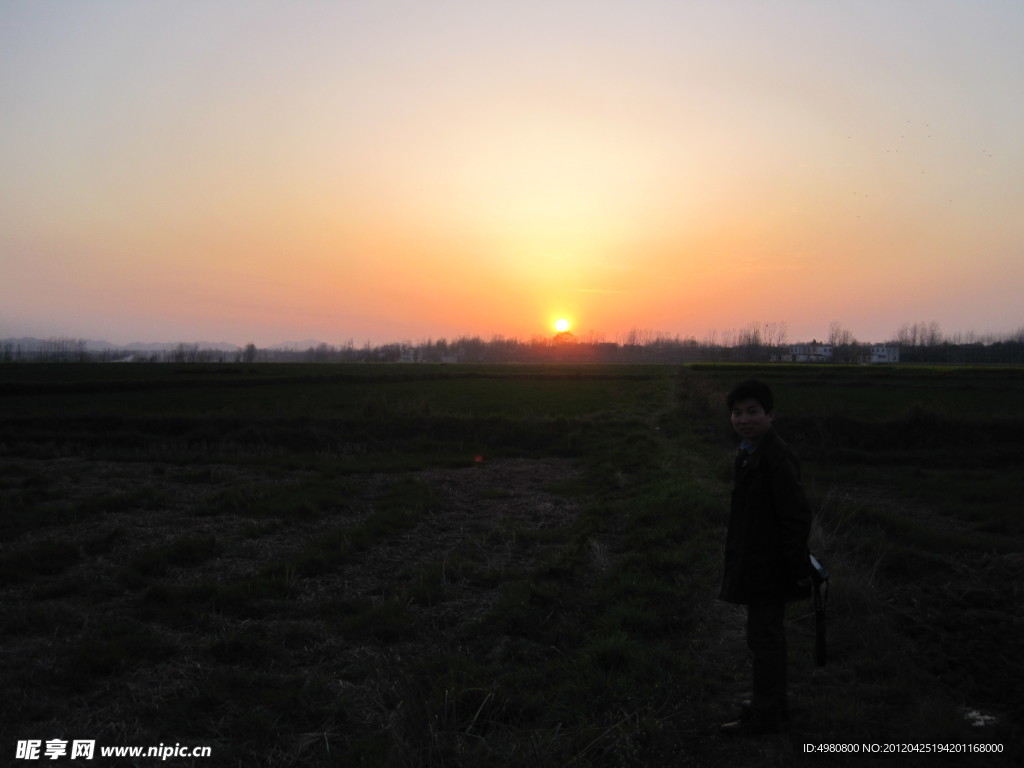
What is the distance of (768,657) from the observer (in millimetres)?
3691

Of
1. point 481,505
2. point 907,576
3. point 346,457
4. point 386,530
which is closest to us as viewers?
point 907,576

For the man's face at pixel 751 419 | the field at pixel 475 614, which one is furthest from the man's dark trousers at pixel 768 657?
the man's face at pixel 751 419

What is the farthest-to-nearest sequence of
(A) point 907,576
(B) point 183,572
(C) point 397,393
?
(C) point 397,393 < (B) point 183,572 < (A) point 907,576

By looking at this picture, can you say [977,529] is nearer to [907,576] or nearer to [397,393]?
[907,576]

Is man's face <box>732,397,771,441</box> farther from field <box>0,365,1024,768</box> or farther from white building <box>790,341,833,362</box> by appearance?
white building <box>790,341,833,362</box>

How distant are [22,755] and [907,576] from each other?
8.04 m

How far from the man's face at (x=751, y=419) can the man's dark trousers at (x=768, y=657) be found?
96 cm

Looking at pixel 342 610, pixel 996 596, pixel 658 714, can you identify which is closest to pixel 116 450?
pixel 342 610

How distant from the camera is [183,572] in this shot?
7715 mm

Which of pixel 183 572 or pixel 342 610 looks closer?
pixel 342 610

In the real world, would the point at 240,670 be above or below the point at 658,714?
below

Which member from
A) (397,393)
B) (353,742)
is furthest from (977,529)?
(397,393)

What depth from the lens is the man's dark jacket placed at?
11.7 feet

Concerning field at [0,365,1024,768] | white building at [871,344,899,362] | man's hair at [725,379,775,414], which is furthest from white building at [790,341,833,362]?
man's hair at [725,379,775,414]
